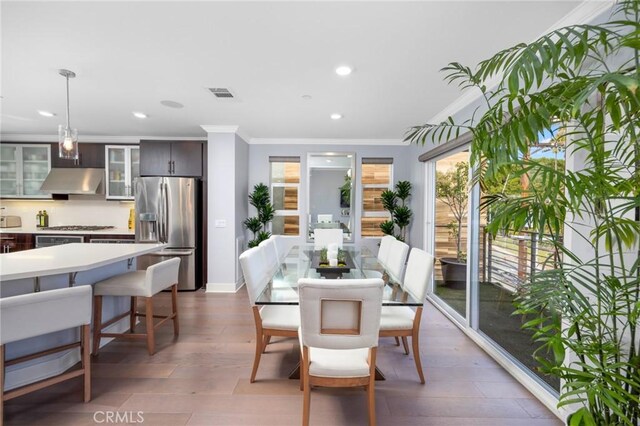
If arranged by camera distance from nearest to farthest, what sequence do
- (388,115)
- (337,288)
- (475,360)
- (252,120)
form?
(337,288) → (475,360) → (388,115) → (252,120)

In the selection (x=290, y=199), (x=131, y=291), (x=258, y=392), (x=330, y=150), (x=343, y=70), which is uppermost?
(x=343, y=70)

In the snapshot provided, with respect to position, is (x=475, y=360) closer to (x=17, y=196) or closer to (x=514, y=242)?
(x=514, y=242)

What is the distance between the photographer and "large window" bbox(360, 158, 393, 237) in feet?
16.7

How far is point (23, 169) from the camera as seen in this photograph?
15.5ft

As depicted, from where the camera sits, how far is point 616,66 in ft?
4.98

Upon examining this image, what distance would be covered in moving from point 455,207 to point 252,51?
3365mm

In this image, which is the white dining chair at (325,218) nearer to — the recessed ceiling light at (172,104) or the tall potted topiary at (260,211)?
the tall potted topiary at (260,211)

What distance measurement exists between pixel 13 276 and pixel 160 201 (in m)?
2.73

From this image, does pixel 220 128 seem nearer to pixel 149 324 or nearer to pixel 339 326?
pixel 149 324

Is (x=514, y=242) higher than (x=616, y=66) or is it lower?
lower

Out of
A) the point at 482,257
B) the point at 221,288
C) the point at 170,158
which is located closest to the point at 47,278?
the point at 221,288

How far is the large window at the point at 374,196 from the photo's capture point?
200 inches

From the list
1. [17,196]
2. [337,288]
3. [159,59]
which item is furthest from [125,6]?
[17,196]

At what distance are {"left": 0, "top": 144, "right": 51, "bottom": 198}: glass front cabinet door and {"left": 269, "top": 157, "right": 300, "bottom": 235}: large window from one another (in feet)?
11.9
